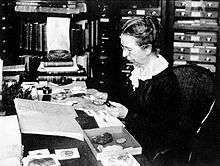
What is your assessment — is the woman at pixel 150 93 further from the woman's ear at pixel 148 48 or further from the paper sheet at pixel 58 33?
the paper sheet at pixel 58 33

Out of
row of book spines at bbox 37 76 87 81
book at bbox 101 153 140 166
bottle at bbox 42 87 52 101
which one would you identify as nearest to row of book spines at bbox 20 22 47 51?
row of book spines at bbox 37 76 87 81

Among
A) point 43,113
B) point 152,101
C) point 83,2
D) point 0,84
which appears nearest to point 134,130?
point 152,101

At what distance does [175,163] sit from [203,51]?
7.26ft

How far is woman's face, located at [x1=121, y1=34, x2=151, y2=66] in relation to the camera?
2.02 metres

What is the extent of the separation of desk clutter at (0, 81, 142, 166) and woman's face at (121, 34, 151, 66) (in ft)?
0.97

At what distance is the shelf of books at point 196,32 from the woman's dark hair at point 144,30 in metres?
1.89

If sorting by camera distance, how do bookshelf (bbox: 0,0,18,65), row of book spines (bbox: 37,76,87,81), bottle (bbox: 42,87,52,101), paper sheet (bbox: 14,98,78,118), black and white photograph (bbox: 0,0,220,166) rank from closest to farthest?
1. black and white photograph (bbox: 0,0,220,166)
2. paper sheet (bbox: 14,98,78,118)
3. bottle (bbox: 42,87,52,101)
4. row of book spines (bbox: 37,76,87,81)
5. bookshelf (bbox: 0,0,18,65)

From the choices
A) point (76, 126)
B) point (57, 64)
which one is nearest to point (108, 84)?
point (57, 64)

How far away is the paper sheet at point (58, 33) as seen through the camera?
129 inches

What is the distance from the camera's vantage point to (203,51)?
384 centimetres

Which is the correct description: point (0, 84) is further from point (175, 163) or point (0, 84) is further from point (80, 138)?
point (175, 163)

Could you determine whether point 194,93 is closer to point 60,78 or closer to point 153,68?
point 153,68

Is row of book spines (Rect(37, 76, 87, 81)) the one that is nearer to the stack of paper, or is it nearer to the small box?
the small box

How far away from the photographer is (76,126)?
1721 mm
